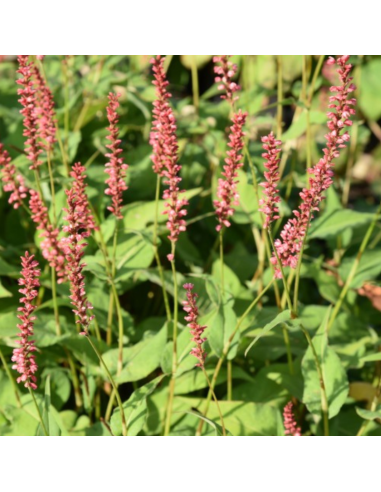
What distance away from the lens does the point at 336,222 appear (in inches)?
81.4

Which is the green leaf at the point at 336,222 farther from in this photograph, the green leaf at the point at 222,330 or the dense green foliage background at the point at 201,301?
the green leaf at the point at 222,330

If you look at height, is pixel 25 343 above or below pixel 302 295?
above

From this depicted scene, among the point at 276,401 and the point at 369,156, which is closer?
the point at 276,401

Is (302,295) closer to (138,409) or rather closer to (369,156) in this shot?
(138,409)

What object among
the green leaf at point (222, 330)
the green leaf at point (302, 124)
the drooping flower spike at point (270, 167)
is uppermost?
the drooping flower spike at point (270, 167)

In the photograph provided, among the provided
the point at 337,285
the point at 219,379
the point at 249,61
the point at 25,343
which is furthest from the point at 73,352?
the point at 249,61

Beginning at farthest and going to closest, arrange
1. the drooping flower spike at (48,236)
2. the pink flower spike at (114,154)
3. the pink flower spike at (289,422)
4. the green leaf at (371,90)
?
the green leaf at (371,90) < the drooping flower spike at (48,236) < the pink flower spike at (289,422) < the pink flower spike at (114,154)

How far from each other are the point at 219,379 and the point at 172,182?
2.23ft

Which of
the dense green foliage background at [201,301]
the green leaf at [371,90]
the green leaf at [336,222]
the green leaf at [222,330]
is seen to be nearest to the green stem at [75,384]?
the dense green foliage background at [201,301]

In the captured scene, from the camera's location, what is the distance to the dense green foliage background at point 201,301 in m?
1.67

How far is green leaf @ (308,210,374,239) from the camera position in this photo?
2025mm

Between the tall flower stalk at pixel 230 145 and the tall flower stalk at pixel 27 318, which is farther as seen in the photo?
the tall flower stalk at pixel 230 145

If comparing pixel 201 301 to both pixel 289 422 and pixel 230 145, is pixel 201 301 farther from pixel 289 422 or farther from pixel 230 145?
pixel 230 145

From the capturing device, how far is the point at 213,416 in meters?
1.69
